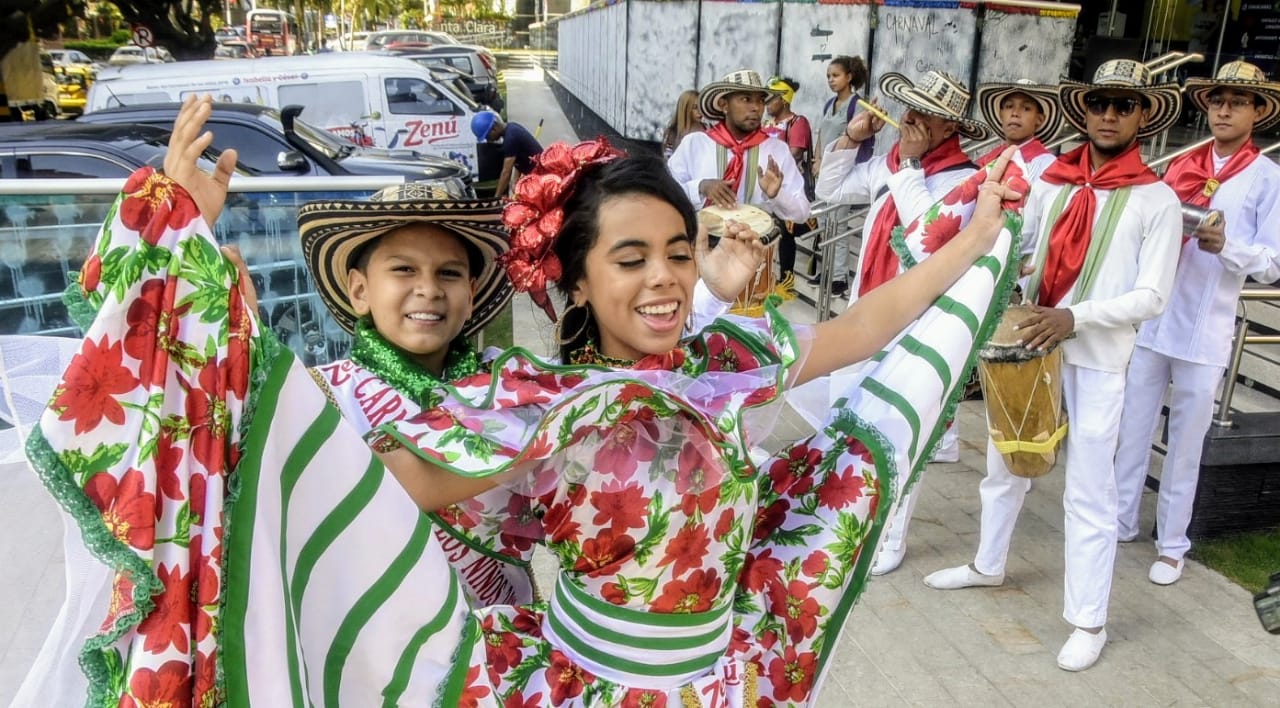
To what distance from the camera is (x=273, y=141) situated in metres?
8.37

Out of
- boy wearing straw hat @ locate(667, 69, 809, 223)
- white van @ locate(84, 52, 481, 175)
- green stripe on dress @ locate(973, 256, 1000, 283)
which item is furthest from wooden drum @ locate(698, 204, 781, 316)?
white van @ locate(84, 52, 481, 175)

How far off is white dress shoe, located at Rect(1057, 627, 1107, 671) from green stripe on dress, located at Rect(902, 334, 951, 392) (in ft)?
6.99

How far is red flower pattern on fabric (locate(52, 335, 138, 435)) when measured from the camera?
47.2 inches

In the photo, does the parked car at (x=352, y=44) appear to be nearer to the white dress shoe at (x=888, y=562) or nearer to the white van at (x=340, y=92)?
the white van at (x=340, y=92)

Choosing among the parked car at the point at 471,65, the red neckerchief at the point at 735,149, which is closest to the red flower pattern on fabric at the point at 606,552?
the red neckerchief at the point at 735,149

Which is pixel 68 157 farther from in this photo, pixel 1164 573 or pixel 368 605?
pixel 1164 573

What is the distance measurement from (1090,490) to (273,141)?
716 centimetres

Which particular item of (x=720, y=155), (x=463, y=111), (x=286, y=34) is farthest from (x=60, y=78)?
(x=720, y=155)

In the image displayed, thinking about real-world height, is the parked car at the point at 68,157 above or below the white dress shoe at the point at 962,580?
above

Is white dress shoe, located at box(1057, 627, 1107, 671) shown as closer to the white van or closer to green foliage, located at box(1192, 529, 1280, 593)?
green foliage, located at box(1192, 529, 1280, 593)

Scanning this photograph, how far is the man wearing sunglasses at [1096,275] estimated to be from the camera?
335cm

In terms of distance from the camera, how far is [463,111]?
479 inches

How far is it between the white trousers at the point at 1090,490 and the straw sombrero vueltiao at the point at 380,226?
2.34 metres

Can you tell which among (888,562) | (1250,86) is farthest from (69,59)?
(1250,86)
